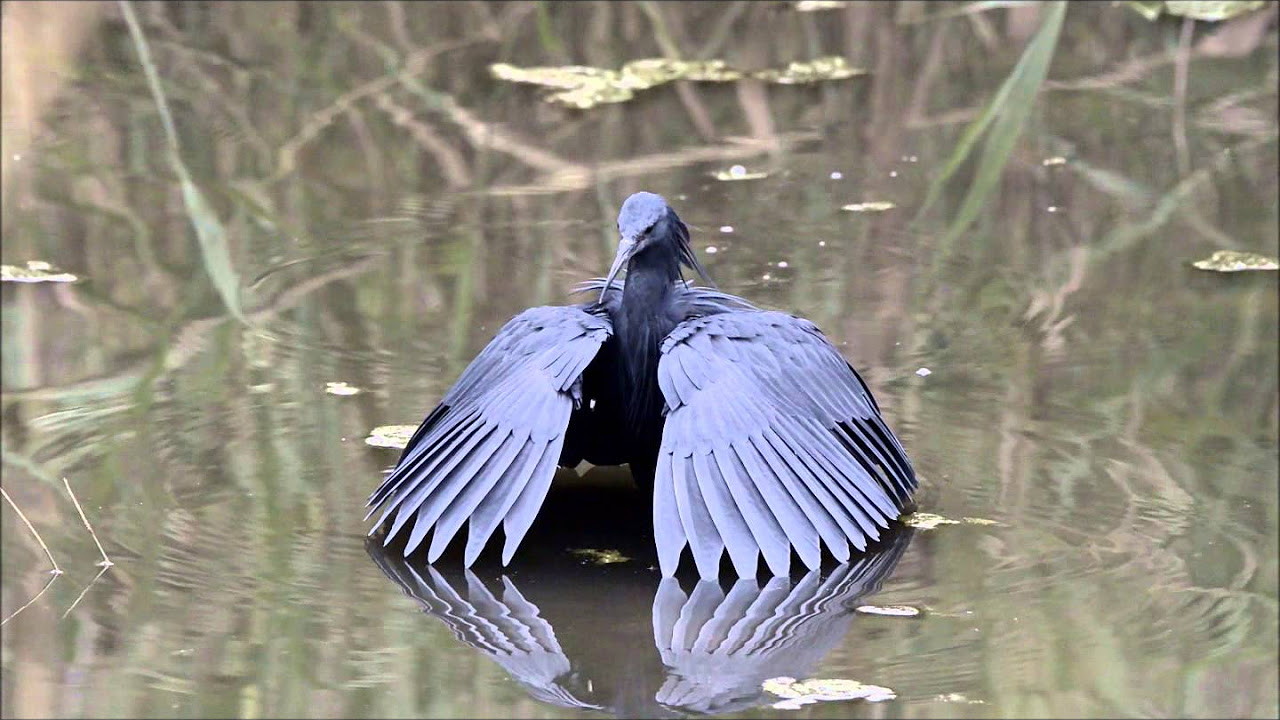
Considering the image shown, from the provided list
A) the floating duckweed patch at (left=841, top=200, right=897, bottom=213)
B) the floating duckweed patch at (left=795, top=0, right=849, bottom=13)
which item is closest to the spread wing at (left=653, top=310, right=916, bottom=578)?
the floating duckweed patch at (left=841, top=200, right=897, bottom=213)

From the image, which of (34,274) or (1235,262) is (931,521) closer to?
(1235,262)

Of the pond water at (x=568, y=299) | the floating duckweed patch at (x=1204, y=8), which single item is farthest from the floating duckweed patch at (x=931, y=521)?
the floating duckweed patch at (x=1204, y=8)

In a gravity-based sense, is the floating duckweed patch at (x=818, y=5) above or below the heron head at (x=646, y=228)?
above

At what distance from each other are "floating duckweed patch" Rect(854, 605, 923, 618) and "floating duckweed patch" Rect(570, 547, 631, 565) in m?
0.59

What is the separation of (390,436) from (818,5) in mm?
4566

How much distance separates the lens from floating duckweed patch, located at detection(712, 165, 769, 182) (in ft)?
22.8

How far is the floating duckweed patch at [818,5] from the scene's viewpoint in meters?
8.66

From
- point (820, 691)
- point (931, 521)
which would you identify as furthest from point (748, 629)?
point (931, 521)

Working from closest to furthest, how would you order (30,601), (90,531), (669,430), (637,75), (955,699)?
1. (955,699)
2. (30,601)
3. (669,430)
4. (90,531)
5. (637,75)

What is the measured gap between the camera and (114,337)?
5.54 metres

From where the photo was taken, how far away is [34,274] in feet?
19.6

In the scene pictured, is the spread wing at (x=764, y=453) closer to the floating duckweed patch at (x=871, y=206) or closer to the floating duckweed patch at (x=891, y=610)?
the floating duckweed patch at (x=891, y=610)

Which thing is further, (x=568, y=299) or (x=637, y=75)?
(x=637, y=75)

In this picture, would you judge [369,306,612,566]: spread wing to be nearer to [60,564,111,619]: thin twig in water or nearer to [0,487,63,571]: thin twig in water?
[60,564,111,619]: thin twig in water
